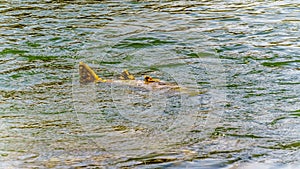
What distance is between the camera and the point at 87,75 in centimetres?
827

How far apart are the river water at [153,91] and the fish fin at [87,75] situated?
0.10 metres

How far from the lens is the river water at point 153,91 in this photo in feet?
19.2

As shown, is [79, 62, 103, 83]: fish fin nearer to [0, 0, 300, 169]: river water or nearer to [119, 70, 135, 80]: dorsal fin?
[0, 0, 300, 169]: river water

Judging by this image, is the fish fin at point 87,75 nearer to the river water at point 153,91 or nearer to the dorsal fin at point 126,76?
the river water at point 153,91

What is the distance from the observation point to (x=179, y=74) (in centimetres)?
867

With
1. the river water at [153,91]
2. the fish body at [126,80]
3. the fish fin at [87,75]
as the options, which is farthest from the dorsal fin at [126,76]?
the fish fin at [87,75]

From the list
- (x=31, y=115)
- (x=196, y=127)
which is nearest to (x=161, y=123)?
(x=196, y=127)

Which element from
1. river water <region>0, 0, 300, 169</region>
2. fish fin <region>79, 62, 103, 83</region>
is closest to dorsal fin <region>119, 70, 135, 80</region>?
river water <region>0, 0, 300, 169</region>

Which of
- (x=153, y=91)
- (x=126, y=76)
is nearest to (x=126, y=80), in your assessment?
(x=126, y=76)

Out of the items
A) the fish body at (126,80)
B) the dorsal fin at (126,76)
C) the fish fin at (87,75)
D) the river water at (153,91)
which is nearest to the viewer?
the river water at (153,91)

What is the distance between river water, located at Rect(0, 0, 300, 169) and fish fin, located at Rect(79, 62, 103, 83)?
10 centimetres

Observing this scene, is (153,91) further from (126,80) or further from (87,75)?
(87,75)

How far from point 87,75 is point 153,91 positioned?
1072mm

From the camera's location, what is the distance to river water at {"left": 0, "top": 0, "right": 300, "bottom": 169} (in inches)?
231
